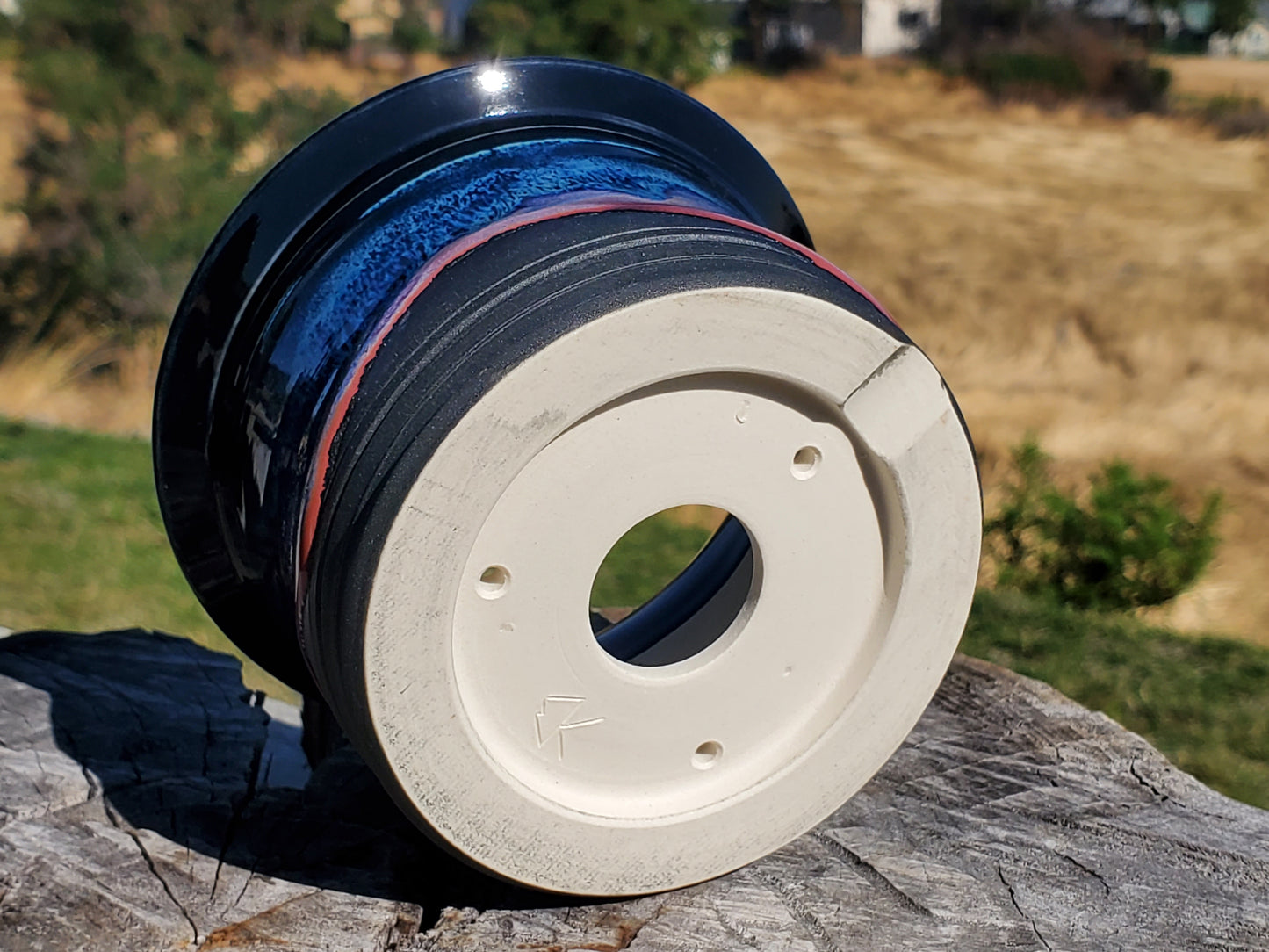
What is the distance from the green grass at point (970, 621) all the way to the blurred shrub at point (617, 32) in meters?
11.2

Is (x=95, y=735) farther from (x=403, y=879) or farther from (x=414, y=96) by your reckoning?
(x=414, y=96)

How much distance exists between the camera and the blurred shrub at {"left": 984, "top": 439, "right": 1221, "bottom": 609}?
18.4ft

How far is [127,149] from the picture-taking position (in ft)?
39.2

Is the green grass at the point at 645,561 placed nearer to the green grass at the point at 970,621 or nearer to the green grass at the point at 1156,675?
the green grass at the point at 970,621

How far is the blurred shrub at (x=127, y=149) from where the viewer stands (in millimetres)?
10977

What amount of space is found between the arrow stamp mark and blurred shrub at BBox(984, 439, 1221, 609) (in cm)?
443

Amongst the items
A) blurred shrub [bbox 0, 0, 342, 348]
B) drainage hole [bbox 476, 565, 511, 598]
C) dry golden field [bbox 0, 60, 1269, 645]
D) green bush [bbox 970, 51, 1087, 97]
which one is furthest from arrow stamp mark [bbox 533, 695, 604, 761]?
green bush [bbox 970, 51, 1087, 97]

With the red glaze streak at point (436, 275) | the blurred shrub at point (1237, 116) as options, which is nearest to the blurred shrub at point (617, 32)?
the blurred shrub at point (1237, 116)

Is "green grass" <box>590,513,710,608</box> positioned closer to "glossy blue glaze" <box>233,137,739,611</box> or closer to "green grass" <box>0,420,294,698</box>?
"green grass" <box>0,420,294,698</box>

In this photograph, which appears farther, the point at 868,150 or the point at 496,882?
the point at 868,150

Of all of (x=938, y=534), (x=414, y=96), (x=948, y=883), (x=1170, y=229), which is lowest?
(x=1170, y=229)

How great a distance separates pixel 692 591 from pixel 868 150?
15.4 meters

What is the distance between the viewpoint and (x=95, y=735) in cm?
228

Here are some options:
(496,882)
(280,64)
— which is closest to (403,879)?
(496,882)
